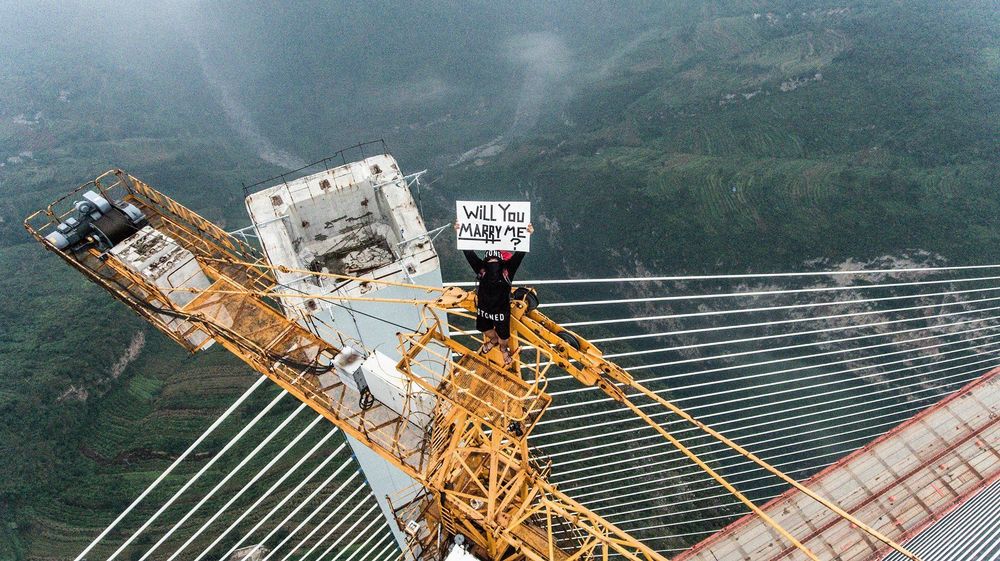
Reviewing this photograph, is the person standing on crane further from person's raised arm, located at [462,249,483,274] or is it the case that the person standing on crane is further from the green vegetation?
the green vegetation

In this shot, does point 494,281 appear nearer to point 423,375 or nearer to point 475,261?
point 475,261

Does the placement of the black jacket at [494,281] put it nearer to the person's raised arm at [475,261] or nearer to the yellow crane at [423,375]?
the person's raised arm at [475,261]

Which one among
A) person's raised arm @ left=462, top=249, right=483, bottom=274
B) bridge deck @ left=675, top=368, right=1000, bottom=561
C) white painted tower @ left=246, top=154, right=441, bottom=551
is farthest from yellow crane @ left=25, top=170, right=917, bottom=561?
bridge deck @ left=675, top=368, right=1000, bottom=561

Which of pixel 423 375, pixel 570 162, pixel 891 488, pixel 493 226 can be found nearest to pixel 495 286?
pixel 493 226

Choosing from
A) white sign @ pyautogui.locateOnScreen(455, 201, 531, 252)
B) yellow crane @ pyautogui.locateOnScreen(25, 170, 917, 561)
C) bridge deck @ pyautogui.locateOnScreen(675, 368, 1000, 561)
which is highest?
white sign @ pyautogui.locateOnScreen(455, 201, 531, 252)

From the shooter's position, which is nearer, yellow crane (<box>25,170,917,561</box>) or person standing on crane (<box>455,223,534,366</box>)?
person standing on crane (<box>455,223,534,366</box>)

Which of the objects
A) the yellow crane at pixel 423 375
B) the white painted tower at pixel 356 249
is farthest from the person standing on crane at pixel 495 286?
Result: the white painted tower at pixel 356 249

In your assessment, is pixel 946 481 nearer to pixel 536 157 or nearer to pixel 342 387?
Result: pixel 342 387
